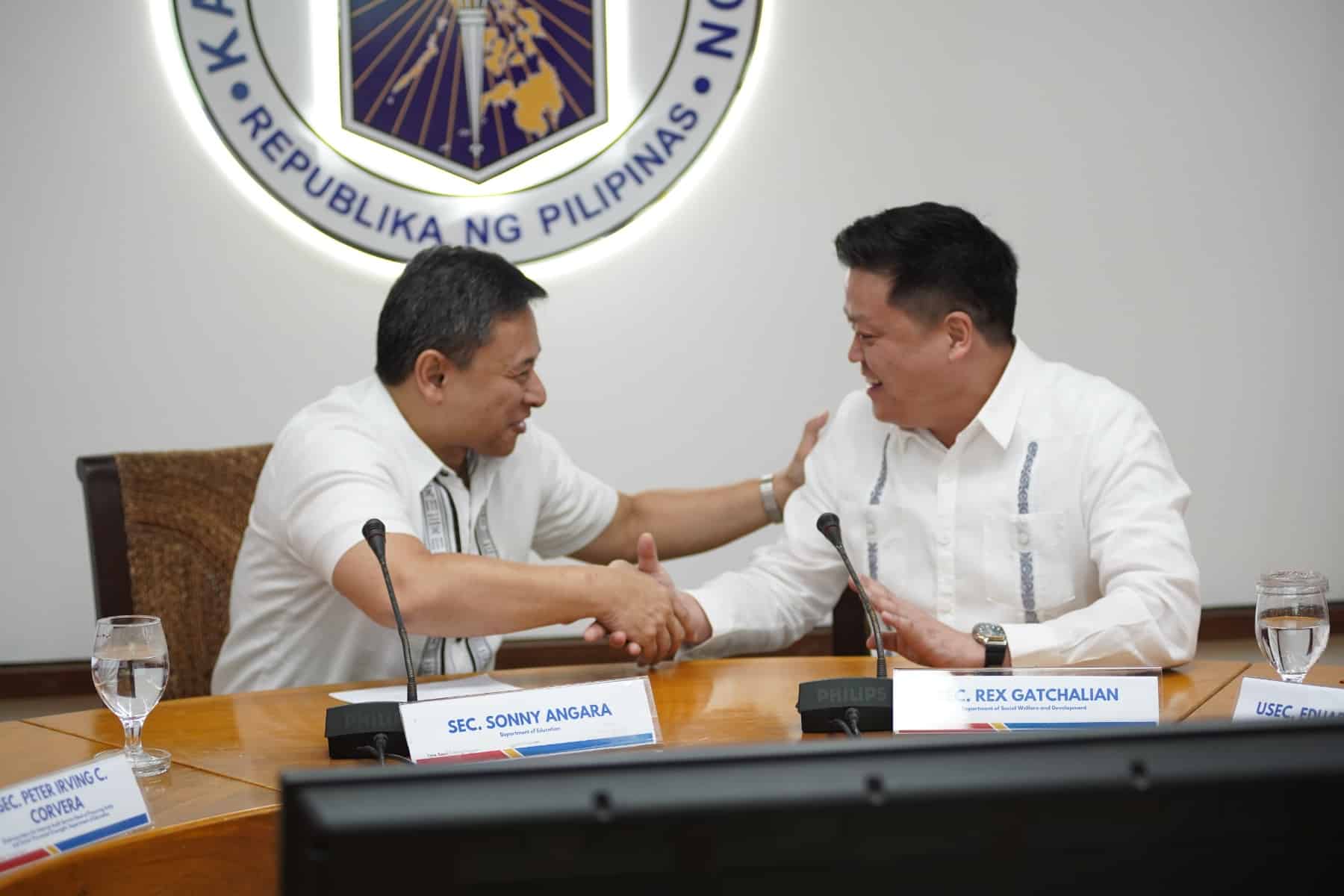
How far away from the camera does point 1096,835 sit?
0.58m

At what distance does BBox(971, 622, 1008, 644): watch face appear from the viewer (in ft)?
6.80

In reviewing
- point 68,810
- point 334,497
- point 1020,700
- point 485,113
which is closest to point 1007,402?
point 1020,700

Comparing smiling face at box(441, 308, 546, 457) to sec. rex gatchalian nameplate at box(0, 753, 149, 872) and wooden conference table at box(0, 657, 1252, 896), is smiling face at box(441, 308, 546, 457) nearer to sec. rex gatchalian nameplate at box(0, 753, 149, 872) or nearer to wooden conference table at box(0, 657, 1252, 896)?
wooden conference table at box(0, 657, 1252, 896)

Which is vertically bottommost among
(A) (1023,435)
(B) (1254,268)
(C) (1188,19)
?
(A) (1023,435)

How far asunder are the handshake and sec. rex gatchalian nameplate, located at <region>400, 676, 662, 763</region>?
569mm

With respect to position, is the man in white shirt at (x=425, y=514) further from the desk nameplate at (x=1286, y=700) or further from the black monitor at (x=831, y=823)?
the black monitor at (x=831, y=823)

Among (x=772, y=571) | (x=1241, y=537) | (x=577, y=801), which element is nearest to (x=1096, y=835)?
(x=577, y=801)

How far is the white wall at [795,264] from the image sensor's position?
3236 millimetres

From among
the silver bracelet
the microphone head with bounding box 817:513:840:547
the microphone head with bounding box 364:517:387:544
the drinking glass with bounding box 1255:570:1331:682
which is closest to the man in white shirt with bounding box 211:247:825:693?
the microphone head with bounding box 364:517:387:544

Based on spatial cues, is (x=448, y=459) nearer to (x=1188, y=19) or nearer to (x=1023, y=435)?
(x=1023, y=435)

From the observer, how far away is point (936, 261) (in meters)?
2.50

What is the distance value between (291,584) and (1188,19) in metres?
2.58

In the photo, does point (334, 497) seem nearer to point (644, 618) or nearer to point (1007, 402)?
point (644, 618)

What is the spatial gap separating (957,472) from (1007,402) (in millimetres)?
157
